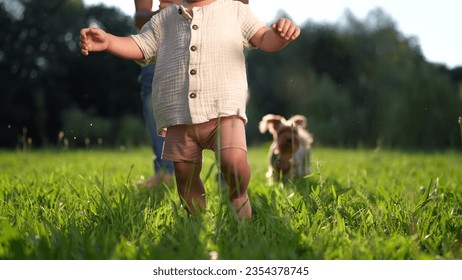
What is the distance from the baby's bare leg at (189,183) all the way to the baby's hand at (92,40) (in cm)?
76

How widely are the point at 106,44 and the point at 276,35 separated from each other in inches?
35.1

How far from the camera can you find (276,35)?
282 centimetres

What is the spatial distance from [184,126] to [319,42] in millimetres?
23464

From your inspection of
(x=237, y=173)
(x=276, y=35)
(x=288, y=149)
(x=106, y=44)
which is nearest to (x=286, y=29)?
(x=276, y=35)

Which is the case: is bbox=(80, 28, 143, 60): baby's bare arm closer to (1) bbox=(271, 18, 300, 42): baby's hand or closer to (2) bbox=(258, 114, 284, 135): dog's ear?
(1) bbox=(271, 18, 300, 42): baby's hand

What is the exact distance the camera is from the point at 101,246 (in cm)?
230

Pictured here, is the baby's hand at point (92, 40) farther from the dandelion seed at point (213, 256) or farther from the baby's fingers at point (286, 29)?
the dandelion seed at point (213, 256)

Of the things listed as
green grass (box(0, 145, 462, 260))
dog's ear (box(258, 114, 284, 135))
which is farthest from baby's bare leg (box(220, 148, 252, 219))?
dog's ear (box(258, 114, 284, 135))

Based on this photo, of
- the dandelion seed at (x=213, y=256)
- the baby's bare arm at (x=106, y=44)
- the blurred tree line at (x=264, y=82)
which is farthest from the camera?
the blurred tree line at (x=264, y=82)

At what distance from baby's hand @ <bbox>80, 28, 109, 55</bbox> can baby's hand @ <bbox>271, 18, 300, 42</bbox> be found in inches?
35.0

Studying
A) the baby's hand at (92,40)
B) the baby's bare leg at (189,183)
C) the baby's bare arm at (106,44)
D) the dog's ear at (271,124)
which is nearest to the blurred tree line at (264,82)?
the dog's ear at (271,124)

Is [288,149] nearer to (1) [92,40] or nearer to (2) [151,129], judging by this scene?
(2) [151,129]

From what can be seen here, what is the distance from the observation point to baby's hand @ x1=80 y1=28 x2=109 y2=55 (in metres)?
2.77

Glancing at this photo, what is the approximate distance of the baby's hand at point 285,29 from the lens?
267 cm
